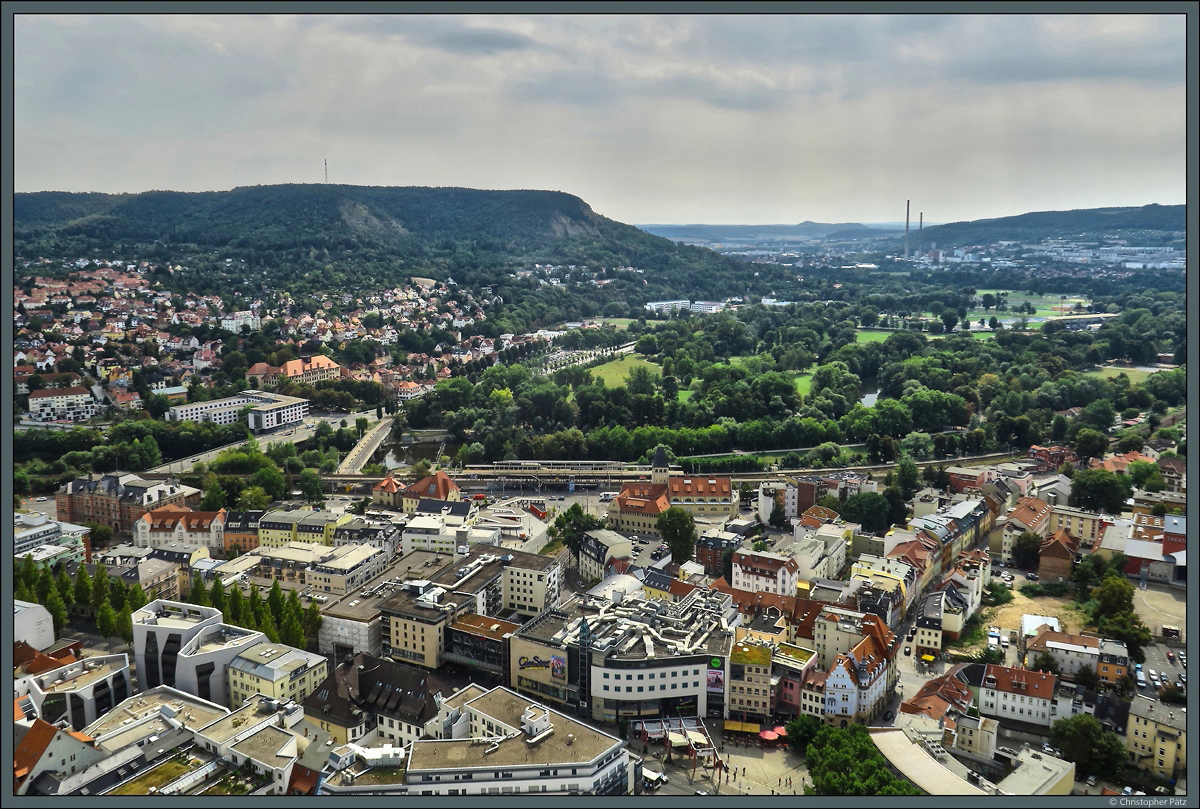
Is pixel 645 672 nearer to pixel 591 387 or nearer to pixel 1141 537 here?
pixel 1141 537

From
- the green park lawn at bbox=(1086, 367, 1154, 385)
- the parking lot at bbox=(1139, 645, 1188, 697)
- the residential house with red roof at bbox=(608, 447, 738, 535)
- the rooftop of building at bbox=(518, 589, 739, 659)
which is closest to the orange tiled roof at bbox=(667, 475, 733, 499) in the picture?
the residential house with red roof at bbox=(608, 447, 738, 535)

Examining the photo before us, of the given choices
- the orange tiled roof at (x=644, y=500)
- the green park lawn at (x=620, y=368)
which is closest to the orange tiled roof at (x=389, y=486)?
the orange tiled roof at (x=644, y=500)

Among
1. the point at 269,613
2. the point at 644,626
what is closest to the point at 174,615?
the point at 269,613

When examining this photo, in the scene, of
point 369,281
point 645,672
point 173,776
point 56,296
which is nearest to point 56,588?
point 173,776

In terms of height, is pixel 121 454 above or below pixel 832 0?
below

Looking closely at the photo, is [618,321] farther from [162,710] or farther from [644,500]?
[162,710]
